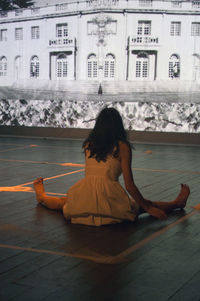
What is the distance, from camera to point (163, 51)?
20.3 meters

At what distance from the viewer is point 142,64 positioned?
67.6 feet

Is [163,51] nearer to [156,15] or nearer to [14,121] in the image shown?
[156,15]

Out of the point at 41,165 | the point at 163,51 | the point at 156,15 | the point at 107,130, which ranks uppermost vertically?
the point at 156,15

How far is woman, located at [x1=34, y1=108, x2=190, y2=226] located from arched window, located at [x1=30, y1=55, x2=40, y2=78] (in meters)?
17.2

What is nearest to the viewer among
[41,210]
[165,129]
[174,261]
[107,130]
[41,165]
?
[174,261]

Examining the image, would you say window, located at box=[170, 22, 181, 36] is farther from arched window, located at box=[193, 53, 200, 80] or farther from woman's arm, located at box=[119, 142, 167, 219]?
woman's arm, located at box=[119, 142, 167, 219]

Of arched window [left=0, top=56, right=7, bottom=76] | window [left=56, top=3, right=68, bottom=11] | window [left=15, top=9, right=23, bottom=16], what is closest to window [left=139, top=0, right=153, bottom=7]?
window [left=56, top=3, right=68, bottom=11]

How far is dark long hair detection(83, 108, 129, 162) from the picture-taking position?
534 centimetres

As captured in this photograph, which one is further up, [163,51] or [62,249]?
[163,51]

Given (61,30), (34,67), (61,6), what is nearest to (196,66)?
(61,30)

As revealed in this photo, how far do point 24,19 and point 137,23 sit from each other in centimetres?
554

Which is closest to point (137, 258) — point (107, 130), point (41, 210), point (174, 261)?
point (174, 261)

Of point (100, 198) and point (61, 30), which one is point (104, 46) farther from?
point (100, 198)

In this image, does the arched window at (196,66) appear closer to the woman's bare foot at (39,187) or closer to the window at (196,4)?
the window at (196,4)
